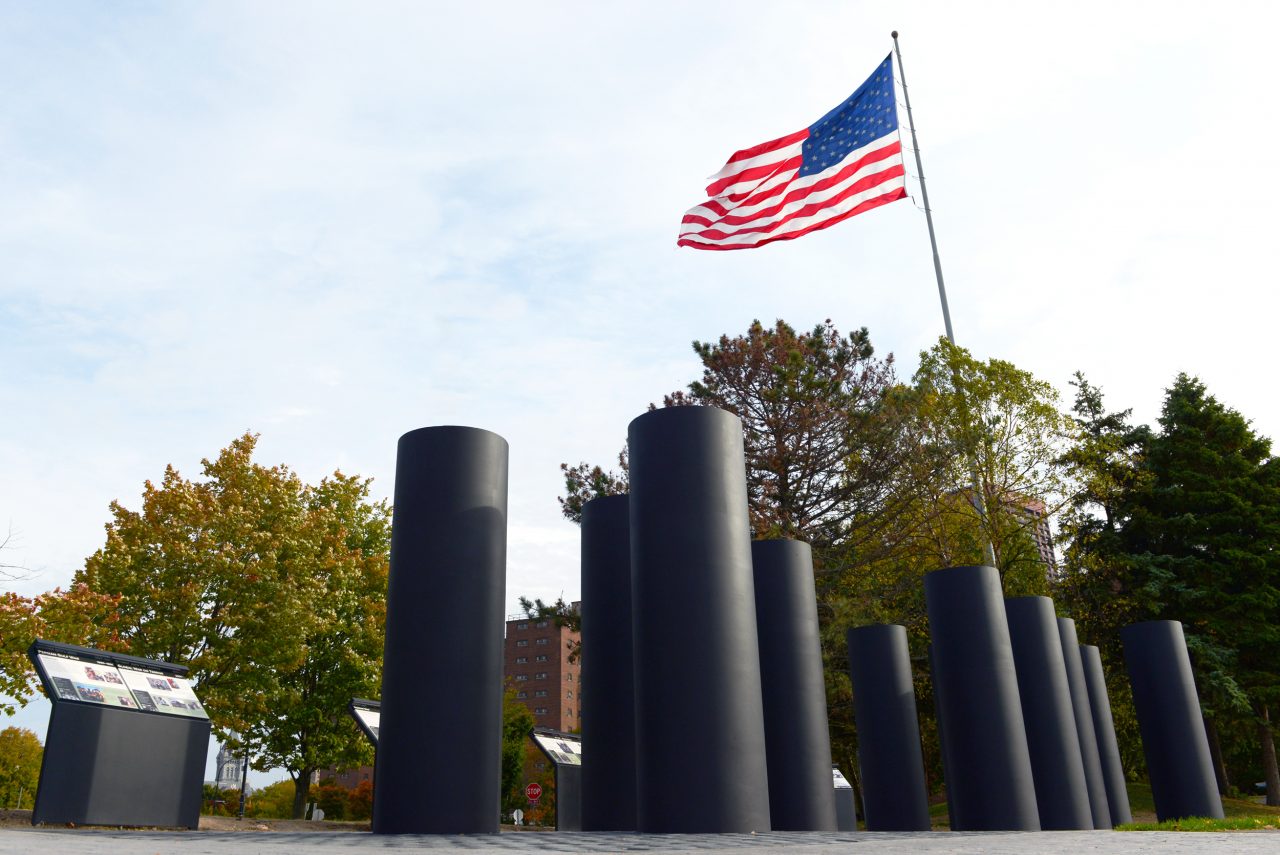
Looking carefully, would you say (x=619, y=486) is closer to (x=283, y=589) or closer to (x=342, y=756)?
(x=283, y=589)

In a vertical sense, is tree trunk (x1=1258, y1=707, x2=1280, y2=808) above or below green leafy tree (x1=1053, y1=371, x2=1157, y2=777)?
below

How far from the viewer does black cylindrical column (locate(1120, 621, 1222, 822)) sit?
60.0ft

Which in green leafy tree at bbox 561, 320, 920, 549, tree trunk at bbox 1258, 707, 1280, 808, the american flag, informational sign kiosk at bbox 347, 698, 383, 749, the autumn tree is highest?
the american flag

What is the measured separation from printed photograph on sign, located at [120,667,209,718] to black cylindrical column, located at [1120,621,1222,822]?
18.2m

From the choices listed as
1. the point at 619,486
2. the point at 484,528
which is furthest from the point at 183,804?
the point at 619,486

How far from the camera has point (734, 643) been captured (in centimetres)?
865

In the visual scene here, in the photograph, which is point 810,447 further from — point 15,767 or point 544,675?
point 544,675

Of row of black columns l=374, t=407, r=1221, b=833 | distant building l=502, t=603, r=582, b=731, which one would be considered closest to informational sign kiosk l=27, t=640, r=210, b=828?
row of black columns l=374, t=407, r=1221, b=833

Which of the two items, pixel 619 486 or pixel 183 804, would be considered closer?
pixel 183 804

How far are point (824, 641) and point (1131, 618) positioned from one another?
15.0 m

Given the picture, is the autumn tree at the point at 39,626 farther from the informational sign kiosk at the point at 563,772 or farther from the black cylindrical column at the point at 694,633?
the black cylindrical column at the point at 694,633

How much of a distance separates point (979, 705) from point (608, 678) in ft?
19.0

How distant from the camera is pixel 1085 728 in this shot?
18.6 metres

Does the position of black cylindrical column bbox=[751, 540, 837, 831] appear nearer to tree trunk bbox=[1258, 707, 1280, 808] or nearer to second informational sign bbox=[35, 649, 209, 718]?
second informational sign bbox=[35, 649, 209, 718]
